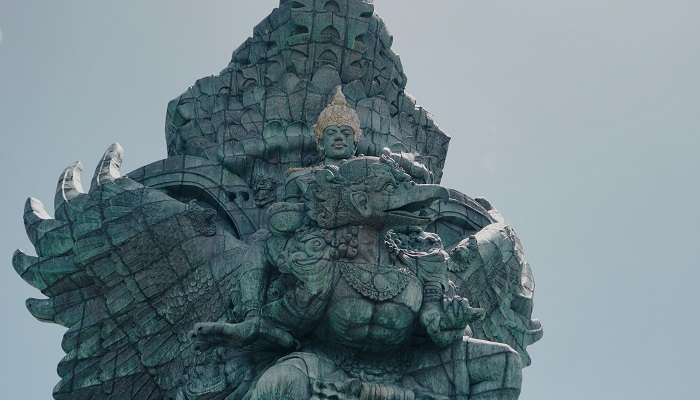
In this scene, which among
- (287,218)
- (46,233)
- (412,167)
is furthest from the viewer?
(46,233)

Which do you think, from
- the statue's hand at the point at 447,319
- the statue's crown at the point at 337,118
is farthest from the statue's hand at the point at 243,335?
the statue's crown at the point at 337,118

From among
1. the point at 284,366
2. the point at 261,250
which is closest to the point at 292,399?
the point at 284,366

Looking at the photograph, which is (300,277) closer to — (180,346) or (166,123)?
(180,346)

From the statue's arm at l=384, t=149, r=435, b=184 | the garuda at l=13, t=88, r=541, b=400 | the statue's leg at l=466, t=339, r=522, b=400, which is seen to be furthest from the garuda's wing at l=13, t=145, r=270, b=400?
the statue's leg at l=466, t=339, r=522, b=400

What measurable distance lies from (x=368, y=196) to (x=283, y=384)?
2156 millimetres

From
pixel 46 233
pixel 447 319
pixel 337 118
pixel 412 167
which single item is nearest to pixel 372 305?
pixel 447 319

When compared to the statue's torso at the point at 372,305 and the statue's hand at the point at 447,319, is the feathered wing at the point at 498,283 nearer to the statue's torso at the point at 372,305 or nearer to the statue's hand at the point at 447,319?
the statue's hand at the point at 447,319

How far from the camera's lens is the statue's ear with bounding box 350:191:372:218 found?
423 inches

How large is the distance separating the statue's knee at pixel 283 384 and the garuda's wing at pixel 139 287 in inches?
66.6

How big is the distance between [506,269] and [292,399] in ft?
13.6

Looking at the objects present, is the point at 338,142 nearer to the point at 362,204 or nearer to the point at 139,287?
the point at 362,204

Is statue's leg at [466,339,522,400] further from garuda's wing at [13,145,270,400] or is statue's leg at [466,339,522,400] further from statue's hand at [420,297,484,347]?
garuda's wing at [13,145,270,400]

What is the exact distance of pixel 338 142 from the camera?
1241 centimetres

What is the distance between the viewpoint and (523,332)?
13234 mm
